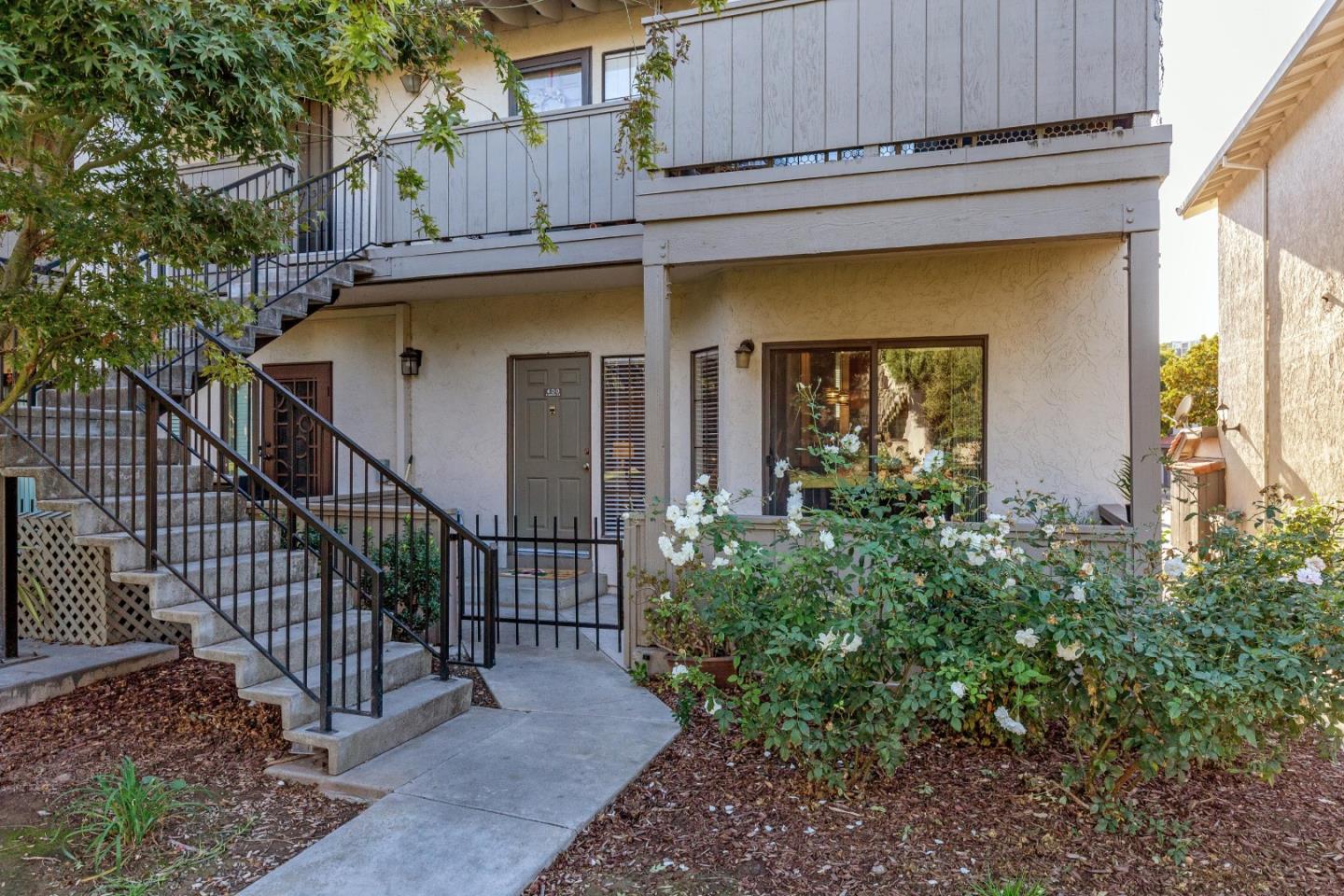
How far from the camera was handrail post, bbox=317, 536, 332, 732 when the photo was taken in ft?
12.2

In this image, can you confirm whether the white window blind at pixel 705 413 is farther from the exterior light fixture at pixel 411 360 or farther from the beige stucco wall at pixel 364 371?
the beige stucco wall at pixel 364 371

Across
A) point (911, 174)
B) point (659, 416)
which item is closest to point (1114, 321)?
point (911, 174)

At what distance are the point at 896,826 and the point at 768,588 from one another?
1.09 m

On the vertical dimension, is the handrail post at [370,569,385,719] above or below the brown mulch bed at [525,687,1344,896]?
above

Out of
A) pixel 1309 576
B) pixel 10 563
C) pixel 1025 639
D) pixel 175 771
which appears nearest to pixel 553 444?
pixel 10 563

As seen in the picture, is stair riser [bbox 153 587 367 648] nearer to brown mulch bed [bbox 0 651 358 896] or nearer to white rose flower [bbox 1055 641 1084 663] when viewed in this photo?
brown mulch bed [bbox 0 651 358 896]

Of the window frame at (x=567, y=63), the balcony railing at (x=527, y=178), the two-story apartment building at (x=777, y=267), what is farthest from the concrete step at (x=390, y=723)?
the window frame at (x=567, y=63)

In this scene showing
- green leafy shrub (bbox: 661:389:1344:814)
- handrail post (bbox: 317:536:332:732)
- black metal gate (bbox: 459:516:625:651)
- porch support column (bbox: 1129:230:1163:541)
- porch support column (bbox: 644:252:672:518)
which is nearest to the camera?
green leafy shrub (bbox: 661:389:1344:814)

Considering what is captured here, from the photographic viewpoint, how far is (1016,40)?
4.66 meters

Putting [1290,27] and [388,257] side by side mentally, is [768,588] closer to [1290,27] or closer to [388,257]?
[388,257]

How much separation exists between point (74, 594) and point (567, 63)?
6.32 metres

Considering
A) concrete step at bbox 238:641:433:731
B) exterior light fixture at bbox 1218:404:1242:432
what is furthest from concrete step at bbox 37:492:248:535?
exterior light fixture at bbox 1218:404:1242:432

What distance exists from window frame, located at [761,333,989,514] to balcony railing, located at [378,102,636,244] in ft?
5.63

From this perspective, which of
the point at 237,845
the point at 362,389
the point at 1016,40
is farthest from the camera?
the point at 362,389
